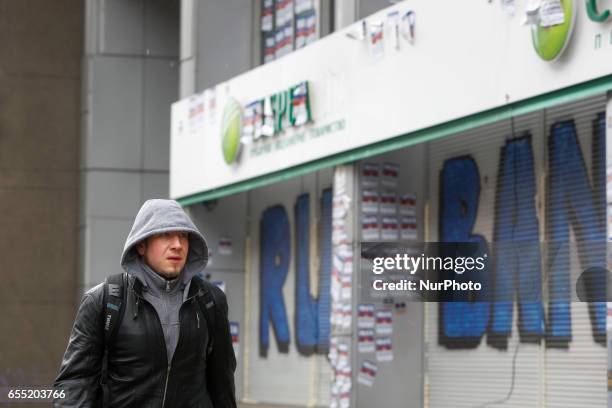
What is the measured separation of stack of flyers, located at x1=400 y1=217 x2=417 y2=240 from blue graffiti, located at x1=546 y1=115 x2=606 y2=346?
6.88 feet

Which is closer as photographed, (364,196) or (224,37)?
(364,196)

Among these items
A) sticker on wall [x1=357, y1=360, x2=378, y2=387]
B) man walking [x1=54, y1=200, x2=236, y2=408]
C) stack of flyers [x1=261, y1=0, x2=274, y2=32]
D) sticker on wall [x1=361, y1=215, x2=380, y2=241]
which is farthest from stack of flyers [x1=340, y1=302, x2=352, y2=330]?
man walking [x1=54, y1=200, x2=236, y2=408]

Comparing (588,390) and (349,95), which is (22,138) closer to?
(349,95)

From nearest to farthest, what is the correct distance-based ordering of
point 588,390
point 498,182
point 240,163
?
point 588,390, point 498,182, point 240,163

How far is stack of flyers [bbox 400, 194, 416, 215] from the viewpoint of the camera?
47.1 ft

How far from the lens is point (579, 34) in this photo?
10.2 m

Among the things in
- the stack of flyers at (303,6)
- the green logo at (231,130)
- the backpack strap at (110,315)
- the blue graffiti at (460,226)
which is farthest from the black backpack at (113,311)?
the stack of flyers at (303,6)

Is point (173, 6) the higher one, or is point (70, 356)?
point (173, 6)

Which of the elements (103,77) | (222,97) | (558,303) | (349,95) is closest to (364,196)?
(349,95)

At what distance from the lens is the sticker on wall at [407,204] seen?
14.4 m

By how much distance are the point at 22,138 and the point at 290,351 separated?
6.54 metres

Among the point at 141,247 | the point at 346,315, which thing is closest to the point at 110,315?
the point at 141,247

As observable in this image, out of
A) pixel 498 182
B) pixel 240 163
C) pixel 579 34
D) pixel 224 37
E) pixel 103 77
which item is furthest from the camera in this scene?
pixel 103 77

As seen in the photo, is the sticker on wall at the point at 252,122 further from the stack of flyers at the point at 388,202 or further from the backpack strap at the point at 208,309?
the backpack strap at the point at 208,309
